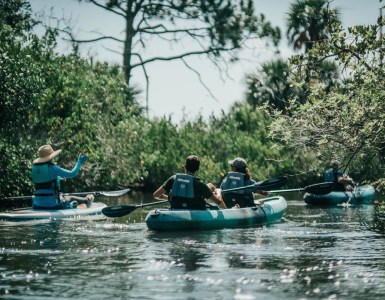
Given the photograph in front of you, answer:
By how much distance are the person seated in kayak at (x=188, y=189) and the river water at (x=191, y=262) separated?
0.55m

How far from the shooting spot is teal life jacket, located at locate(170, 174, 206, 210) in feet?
49.6

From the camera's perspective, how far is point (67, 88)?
87.2 feet

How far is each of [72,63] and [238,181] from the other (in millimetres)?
13254

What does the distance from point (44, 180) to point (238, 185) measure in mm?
3816

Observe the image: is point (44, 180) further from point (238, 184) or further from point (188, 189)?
point (238, 184)

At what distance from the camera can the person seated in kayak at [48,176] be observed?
17.5 metres

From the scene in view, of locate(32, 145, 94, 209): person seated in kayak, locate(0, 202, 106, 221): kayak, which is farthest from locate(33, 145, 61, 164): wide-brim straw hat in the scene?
locate(0, 202, 106, 221): kayak

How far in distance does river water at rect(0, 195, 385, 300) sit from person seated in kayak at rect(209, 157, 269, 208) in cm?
86

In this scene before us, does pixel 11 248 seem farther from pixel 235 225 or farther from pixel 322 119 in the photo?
pixel 322 119

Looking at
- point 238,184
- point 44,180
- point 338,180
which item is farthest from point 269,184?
point 338,180

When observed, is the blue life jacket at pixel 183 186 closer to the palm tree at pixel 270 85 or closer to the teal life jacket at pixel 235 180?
the teal life jacket at pixel 235 180

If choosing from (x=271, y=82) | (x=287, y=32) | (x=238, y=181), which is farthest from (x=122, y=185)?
(x=238, y=181)

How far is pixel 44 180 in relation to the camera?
1753 centimetres

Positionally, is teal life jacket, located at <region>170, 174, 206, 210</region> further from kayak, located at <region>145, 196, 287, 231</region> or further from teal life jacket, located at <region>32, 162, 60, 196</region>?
teal life jacket, located at <region>32, 162, 60, 196</region>
